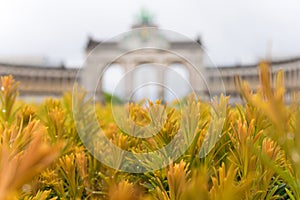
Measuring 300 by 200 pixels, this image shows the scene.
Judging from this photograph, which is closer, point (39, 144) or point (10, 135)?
point (39, 144)

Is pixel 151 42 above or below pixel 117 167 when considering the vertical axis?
above

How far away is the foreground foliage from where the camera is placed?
189mm

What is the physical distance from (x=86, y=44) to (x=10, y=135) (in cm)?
2801

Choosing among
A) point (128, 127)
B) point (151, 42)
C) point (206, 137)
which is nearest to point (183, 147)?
point (206, 137)

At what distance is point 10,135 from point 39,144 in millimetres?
184

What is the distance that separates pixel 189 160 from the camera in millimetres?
448

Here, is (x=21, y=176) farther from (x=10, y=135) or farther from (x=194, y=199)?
(x=10, y=135)

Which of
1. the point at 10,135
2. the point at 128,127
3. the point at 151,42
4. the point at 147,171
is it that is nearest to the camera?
the point at 10,135

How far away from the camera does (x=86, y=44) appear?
27828 mm

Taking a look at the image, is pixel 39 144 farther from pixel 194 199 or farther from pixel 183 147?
pixel 183 147

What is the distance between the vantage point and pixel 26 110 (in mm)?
600

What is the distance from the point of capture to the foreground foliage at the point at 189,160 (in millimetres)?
189

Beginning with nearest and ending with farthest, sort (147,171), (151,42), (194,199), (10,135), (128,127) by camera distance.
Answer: (194,199) → (10,135) → (147,171) → (128,127) → (151,42)

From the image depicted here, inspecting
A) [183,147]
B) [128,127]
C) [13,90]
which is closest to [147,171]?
[183,147]
